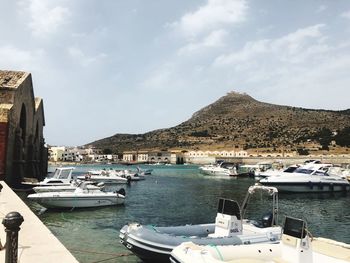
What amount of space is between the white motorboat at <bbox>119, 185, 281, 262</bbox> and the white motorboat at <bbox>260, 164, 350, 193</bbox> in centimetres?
2482

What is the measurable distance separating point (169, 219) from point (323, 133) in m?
134

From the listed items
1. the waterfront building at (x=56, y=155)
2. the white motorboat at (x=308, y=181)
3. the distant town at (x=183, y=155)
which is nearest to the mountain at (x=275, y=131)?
the distant town at (x=183, y=155)

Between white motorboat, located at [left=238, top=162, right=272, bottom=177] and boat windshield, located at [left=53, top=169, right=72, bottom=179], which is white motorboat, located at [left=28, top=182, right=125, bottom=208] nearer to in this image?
boat windshield, located at [left=53, top=169, right=72, bottom=179]

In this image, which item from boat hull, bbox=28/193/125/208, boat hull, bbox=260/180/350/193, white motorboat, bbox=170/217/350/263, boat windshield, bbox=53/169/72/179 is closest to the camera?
white motorboat, bbox=170/217/350/263

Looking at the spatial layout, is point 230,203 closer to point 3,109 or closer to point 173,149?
point 3,109

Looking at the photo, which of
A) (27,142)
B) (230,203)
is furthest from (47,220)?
(27,142)

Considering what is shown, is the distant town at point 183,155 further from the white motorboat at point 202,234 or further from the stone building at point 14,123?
the white motorboat at point 202,234

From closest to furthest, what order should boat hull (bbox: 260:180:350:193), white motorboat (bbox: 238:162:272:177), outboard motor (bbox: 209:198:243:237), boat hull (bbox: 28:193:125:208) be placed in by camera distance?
outboard motor (bbox: 209:198:243:237) < boat hull (bbox: 28:193:125:208) < boat hull (bbox: 260:180:350:193) < white motorboat (bbox: 238:162:272:177)

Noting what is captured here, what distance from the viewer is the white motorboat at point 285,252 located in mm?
9039

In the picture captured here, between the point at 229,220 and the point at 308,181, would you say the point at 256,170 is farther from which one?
the point at 229,220

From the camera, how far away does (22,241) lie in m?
9.59

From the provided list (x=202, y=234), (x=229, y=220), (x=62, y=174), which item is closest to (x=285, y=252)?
(x=229, y=220)

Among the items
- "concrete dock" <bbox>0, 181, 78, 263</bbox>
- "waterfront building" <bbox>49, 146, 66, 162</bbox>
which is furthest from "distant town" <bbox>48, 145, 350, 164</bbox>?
"concrete dock" <bbox>0, 181, 78, 263</bbox>

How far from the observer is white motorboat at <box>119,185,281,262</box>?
1194 cm
